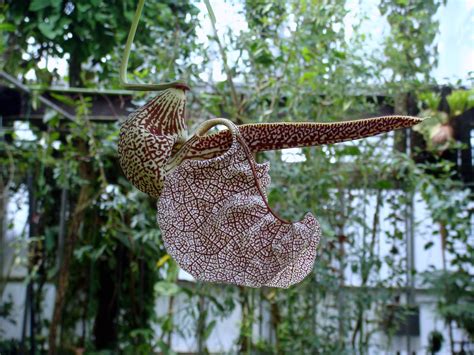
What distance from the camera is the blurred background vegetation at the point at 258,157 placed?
79.7 inches

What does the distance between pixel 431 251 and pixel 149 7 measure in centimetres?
242

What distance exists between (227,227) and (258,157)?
1.54 m

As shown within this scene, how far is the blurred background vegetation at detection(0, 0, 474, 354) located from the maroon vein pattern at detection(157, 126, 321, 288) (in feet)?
3.27

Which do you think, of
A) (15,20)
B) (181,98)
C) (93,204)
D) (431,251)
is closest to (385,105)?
(431,251)

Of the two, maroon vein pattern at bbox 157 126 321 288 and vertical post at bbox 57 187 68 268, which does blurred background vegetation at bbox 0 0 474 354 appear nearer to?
vertical post at bbox 57 187 68 268

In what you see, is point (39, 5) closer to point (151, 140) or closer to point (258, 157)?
point (258, 157)

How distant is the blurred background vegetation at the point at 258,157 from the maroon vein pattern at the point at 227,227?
39.2 inches

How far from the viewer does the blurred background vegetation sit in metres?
2.02

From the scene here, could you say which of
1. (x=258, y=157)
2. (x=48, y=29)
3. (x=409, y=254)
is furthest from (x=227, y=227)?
(x=409, y=254)

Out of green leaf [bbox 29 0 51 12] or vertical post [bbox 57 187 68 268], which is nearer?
green leaf [bbox 29 0 51 12]

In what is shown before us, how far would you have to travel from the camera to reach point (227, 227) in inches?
17.4

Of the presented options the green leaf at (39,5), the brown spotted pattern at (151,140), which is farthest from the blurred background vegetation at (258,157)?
the brown spotted pattern at (151,140)

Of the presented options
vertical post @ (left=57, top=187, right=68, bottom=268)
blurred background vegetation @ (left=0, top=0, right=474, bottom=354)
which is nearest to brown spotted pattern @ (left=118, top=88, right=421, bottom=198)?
blurred background vegetation @ (left=0, top=0, right=474, bottom=354)

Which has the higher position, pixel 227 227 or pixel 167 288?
pixel 227 227
